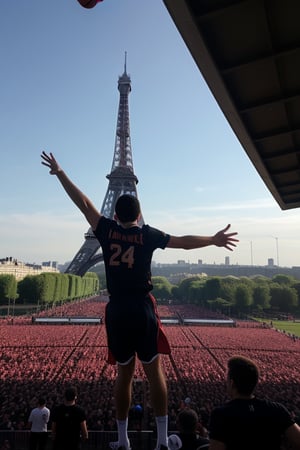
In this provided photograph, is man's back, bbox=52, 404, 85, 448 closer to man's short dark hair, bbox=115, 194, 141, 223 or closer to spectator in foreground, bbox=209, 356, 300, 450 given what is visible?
spectator in foreground, bbox=209, 356, 300, 450

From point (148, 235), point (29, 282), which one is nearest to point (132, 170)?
point (29, 282)

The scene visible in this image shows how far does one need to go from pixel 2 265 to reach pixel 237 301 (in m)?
55.2

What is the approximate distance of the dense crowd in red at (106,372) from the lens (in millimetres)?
11445

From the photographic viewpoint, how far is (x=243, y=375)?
2.17 metres

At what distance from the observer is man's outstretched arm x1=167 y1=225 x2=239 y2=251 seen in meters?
3.34

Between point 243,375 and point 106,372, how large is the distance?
54.2 feet

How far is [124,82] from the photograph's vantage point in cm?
8769

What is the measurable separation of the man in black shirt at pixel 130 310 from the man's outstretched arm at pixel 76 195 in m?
0.06

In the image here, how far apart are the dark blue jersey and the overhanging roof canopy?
2.54 metres

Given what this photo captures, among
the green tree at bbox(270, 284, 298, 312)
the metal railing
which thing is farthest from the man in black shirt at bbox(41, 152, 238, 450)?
the green tree at bbox(270, 284, 298, 312)

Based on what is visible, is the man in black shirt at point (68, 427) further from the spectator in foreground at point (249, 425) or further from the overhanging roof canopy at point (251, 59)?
the overhanging roof canopy at point (251, 59)

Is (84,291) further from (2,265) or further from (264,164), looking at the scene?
(264,164)

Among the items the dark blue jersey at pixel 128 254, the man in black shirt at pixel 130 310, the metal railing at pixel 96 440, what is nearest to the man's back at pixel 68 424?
the man in black shirt at pixel 130 310

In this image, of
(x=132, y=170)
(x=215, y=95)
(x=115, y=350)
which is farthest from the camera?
(x=132, y=170)
